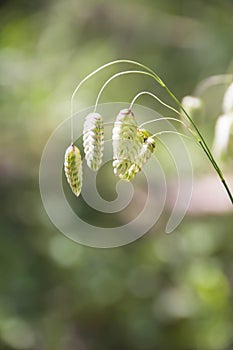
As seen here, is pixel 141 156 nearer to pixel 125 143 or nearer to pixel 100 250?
pixel 125 143

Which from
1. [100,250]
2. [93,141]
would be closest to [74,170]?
[93,141]

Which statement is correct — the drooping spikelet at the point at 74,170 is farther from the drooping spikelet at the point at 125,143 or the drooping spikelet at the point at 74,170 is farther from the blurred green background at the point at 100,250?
the blurred green background at the point at 100,250

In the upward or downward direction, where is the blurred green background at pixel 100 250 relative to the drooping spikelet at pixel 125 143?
upward

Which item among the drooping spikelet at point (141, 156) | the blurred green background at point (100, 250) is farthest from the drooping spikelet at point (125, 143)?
the blurred green background at point (100, 250)

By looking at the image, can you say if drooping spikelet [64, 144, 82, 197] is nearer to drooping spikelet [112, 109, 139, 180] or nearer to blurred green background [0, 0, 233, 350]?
drooping spikelet [112, 109, 139, 180]

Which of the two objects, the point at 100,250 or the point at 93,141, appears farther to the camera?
the point at 100,250

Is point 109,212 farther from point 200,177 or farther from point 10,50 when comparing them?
point 10,50

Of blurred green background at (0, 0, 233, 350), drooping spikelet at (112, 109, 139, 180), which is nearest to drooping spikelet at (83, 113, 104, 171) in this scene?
drooping spikelet at (112, 109, 139, 180)
